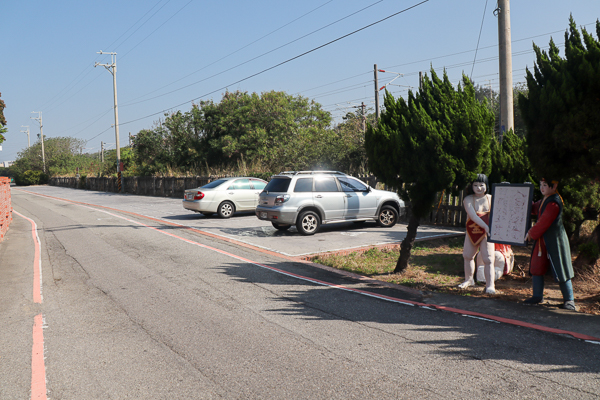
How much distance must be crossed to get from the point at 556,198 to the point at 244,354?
4243 millimetres

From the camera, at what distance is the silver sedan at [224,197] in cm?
1773

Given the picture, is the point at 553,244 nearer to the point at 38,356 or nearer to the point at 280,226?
the point at 38,356

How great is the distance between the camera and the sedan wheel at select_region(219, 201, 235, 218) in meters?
18.0

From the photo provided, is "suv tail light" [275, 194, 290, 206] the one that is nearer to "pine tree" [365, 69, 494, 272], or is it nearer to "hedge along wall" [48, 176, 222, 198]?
"pine tree" [365, 69, 494, 272]

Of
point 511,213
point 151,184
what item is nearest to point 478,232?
point 511,213

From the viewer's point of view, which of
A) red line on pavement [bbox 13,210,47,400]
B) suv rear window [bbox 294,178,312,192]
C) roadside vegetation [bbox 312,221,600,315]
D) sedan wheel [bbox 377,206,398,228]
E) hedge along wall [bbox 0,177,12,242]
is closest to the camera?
red line on pavement [bbox 13,210,47,400]

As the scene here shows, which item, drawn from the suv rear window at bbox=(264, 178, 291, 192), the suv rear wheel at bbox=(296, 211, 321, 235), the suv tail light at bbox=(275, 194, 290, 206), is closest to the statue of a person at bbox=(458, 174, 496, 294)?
the suv rear wheel at bbox=(296, 211, 321, 235)

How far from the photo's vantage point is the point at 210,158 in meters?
39.2

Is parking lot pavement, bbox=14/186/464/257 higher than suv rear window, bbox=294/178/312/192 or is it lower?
lower

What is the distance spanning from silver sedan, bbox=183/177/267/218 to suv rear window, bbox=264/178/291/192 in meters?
4.60

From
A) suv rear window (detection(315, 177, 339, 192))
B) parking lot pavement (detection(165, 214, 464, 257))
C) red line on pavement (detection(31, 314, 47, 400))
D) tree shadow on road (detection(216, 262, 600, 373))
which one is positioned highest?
suv rear window (detection(315, 177, 339, 192))

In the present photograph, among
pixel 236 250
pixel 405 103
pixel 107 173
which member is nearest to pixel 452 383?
pixel 405 103

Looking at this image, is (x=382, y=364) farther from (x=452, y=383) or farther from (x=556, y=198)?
(x=556, y=198)

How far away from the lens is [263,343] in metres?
4.91
